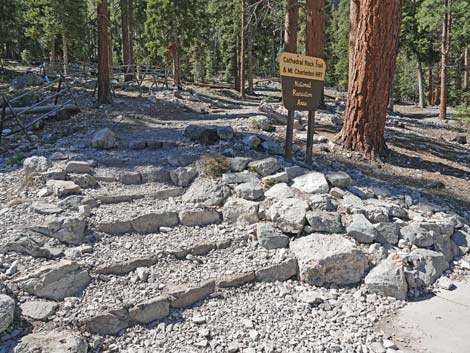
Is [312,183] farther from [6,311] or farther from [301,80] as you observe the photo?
[6,311]

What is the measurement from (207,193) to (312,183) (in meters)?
1.50

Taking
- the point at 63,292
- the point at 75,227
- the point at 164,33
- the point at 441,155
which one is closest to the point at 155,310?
the point at 63,292

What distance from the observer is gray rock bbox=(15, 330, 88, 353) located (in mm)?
3154

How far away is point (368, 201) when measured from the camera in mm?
5863

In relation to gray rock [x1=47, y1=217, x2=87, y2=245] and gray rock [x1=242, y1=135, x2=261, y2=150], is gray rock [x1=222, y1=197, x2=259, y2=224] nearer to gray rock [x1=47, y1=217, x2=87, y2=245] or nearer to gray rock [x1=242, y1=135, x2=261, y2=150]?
gray rock [x1=47, y1=217, x2=87, y2=245]

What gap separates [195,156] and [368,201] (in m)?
2.80

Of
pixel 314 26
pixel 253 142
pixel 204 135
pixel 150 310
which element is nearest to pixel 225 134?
pixel 204 135

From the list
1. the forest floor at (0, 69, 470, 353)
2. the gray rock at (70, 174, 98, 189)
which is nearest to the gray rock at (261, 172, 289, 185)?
the forest floor at (0, 69, 470, 353)

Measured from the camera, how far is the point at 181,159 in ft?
22.2

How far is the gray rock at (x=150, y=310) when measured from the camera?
3822mm

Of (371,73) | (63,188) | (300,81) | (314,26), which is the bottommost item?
(63,188)

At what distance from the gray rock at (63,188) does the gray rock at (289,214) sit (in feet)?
8.57

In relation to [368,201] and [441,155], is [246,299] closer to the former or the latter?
[368,201]

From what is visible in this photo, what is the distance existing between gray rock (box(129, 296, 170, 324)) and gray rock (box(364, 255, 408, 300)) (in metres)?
2.23
